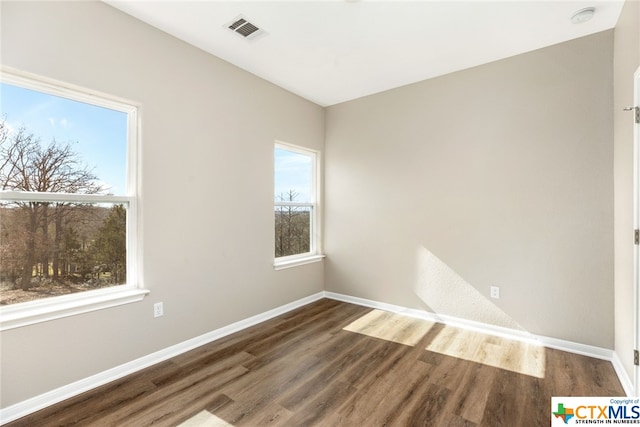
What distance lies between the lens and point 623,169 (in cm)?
219

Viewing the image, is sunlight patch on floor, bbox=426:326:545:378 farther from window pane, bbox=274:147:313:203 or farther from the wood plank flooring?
window pane, bbox=274:147:313:203

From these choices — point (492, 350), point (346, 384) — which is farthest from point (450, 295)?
point (346, 384)

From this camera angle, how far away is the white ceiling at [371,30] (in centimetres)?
222

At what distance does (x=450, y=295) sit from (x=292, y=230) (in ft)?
6.86

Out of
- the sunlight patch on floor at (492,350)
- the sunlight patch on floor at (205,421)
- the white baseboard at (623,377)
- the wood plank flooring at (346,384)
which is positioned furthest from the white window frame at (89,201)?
the white baseboard at (623,377)

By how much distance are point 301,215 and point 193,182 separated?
1719mm

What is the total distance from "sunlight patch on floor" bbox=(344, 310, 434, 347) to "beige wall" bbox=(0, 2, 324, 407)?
3.28 ft

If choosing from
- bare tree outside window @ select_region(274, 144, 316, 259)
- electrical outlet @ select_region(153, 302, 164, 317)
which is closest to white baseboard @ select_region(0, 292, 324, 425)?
electrical outlet @ select_region(153, 302, 164, 317)

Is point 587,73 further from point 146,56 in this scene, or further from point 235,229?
point 146,56

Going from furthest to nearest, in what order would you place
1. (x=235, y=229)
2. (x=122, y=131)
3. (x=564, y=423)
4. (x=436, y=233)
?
1. (x=436, y=233)
2. (x=235, y=229)
3. (x=122, y=131)
4. (x=564, y=423)

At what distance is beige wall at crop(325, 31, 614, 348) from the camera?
8.41ft

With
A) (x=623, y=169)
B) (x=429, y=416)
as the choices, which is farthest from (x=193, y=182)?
(x=623, y=169)

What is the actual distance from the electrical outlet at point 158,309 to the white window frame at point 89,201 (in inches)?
6.2

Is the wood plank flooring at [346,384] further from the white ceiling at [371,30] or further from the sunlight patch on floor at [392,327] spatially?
the white ceiling at [371,30]
